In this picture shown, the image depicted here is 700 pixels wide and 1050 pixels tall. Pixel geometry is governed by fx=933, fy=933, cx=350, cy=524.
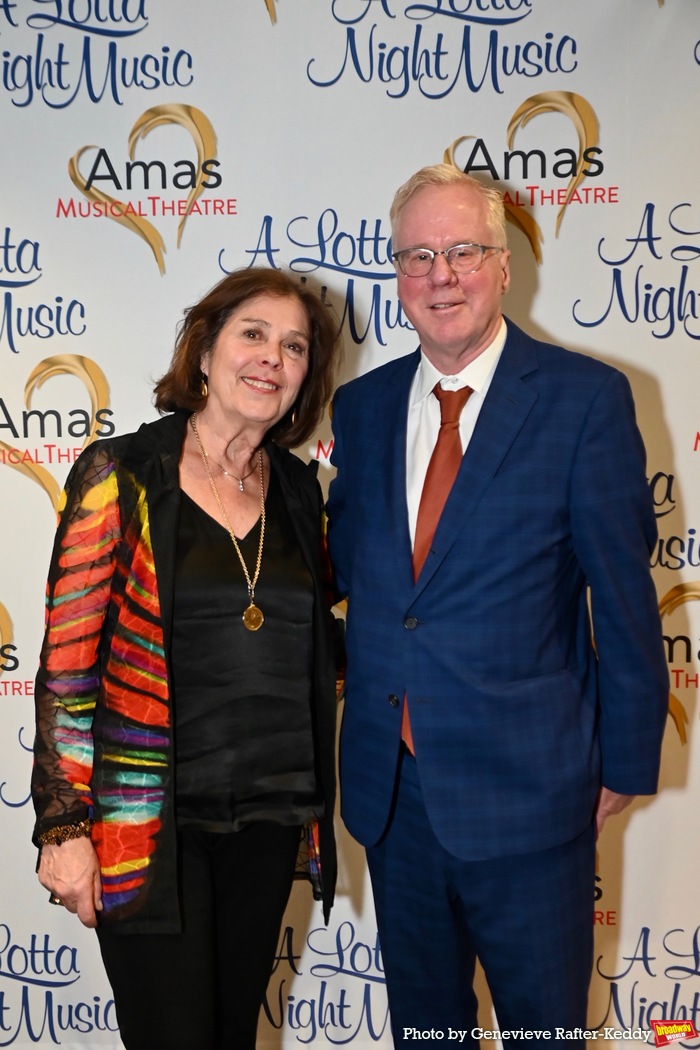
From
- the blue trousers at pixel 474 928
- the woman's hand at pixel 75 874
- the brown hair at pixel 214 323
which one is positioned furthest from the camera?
the brown hair at pixel 214 323

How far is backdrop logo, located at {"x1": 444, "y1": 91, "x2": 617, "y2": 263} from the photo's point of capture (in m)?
2.38

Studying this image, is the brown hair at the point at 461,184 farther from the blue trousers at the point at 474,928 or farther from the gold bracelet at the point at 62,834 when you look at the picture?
the gold bracelet at the point at 62,834

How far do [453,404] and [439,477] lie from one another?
5.4 inches

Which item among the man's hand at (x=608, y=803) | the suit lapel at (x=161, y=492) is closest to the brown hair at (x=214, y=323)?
the suit lapel at (x=161, y=492)

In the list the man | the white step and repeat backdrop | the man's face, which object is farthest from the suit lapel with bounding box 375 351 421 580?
the white step and repeat backdrop

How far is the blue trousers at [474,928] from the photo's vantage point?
162 cm

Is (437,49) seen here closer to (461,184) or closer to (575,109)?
(575,109)

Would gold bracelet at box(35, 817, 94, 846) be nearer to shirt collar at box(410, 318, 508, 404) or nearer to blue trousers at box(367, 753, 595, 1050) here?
blue trousers at box(367, 753, 595, 1050)

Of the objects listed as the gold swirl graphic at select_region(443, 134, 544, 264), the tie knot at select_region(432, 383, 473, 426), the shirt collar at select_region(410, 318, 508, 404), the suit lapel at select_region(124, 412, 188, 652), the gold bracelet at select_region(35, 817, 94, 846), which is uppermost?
the gold swirl graphic at select_region(443, 134, 544, 264)

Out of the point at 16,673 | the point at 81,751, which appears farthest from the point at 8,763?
the point at 81,751

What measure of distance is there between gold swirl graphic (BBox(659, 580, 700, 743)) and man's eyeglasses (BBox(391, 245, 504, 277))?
1208mm

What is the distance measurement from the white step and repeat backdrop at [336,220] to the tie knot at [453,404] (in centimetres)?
82

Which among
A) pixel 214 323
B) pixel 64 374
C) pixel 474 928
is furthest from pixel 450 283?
pixel 64 374

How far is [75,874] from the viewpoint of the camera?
4.95 feet
